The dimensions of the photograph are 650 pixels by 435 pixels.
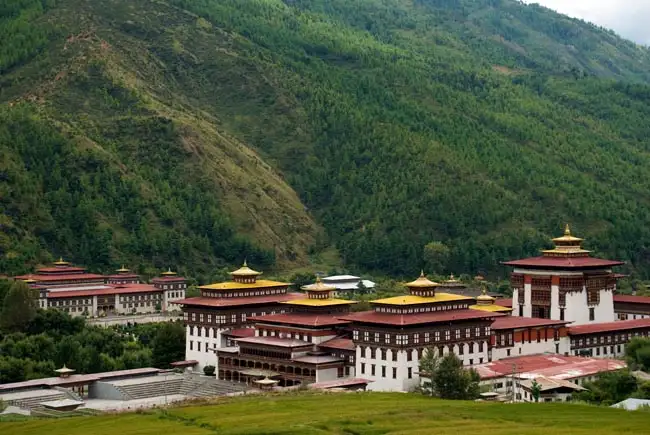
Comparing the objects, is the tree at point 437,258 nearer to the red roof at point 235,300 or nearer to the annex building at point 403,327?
the annex building at point 403,327

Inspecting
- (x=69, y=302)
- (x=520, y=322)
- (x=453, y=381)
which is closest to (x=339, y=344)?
(x=453, y=381)

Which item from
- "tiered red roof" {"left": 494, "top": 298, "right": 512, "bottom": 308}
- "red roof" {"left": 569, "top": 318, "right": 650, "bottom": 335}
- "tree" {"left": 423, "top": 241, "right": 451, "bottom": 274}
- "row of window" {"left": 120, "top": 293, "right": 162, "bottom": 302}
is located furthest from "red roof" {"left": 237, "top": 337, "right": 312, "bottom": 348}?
"tree" {"left": 423, "top": 241, "right": 451, "bottom": 274}

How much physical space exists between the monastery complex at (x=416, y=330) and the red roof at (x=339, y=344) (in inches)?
3.8

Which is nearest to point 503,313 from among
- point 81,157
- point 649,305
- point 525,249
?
point 649,305

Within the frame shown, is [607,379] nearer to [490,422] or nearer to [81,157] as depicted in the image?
[490,422]

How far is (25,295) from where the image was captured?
4926 inches

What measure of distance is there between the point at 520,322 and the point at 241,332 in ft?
74.1

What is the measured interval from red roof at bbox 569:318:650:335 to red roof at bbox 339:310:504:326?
12.7m

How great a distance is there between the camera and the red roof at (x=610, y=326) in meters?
115

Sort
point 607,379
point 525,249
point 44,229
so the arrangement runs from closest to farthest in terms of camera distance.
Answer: point 607,379 → point 44,229 → point 525,249

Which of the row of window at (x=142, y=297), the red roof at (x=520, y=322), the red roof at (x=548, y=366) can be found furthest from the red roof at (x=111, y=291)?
the red roof at (x=548, y=366)

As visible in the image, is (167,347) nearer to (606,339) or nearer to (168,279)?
(606,339)

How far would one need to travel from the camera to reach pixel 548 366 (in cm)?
10225

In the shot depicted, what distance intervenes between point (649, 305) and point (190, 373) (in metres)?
44.9
